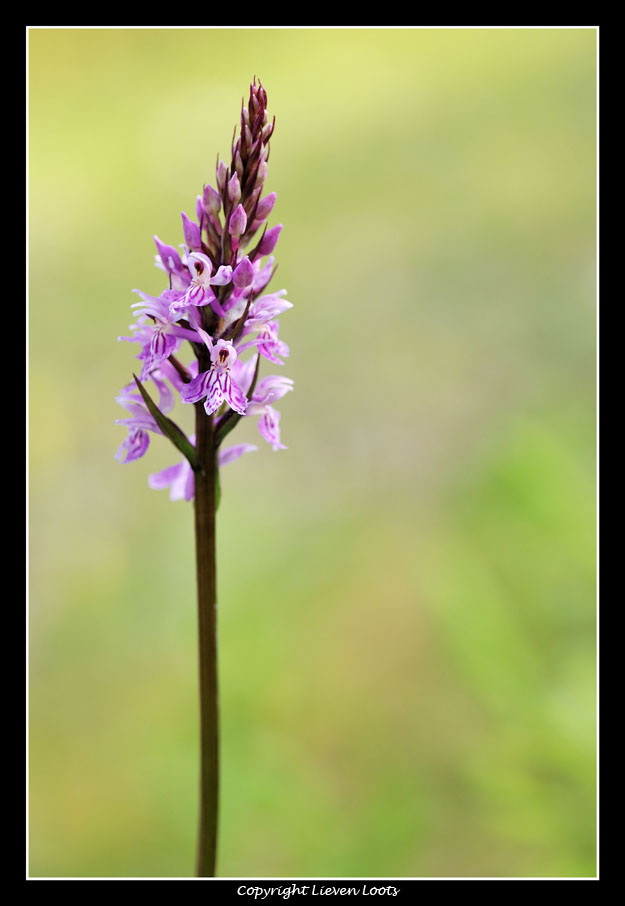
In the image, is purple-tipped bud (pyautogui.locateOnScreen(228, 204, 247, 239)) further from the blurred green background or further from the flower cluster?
the blurred green background

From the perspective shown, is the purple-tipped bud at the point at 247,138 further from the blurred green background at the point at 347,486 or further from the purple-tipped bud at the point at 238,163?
the blurred green background at the point at 347,486

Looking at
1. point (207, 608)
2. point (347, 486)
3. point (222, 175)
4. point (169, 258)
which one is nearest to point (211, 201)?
point (222, 175)

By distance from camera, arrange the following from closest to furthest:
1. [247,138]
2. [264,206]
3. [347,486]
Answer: [247,138] < [264,206] < [347,486]

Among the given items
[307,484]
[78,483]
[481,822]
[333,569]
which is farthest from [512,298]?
[481,822]

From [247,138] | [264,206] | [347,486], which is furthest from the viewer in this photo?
[347,486]

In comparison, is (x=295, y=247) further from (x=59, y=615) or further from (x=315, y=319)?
(x=59, y=615)

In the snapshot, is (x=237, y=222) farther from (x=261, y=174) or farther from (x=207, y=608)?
(x=207, y=608)

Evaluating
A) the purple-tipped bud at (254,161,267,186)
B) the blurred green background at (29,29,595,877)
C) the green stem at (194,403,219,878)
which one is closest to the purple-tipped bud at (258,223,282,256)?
the purple-tipped bud at (254,161,267,186)

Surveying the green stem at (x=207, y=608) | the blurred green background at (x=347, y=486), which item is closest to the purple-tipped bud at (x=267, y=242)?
the green stem at (x=207, y=608)
